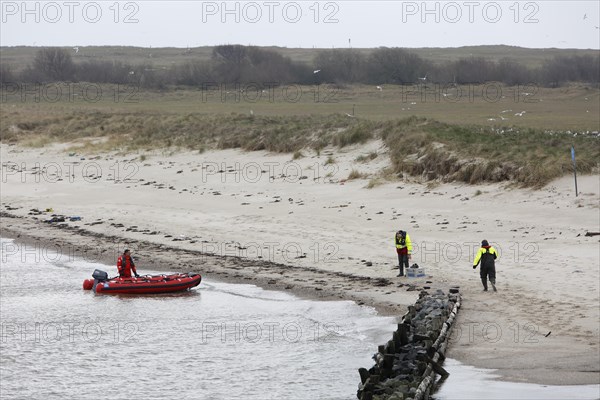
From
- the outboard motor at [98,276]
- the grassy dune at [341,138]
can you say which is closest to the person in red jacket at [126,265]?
the outboard motor at [98,276]

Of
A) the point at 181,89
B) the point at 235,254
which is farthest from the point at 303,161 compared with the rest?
the point at 181,89

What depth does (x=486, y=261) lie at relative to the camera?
22234mm

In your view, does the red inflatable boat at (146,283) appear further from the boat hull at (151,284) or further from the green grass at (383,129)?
the green grass at (383,129)

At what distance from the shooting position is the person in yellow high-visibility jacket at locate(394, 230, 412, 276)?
2391 cm

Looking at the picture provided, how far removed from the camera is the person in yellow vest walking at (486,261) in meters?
22.0

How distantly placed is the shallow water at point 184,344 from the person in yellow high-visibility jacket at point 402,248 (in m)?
1.98

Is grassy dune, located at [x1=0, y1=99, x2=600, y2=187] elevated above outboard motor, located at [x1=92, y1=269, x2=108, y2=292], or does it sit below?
above

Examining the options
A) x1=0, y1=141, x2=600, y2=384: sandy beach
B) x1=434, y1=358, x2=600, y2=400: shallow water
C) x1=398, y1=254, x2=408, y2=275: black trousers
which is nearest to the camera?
x1=434, y1=358, x2=600, y2=400: shallow water

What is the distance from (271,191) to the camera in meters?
37.2

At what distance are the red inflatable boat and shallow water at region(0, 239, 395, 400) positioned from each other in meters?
0.20

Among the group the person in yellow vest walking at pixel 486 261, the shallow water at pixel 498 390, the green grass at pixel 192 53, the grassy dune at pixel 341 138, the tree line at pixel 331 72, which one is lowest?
the shallow water at pixel 498 390

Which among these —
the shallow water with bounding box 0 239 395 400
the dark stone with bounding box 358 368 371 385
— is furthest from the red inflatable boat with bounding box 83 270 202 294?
the dark stone with bounding box 358 368 371 385

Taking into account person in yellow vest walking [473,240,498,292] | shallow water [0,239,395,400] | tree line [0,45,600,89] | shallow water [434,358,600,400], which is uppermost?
tree line [0,45,600,89]

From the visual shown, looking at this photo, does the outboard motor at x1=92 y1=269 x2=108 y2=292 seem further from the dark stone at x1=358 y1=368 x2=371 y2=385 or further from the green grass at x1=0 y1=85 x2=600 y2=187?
the green grass at x1=0 y1=85 x2=600 y2=187
